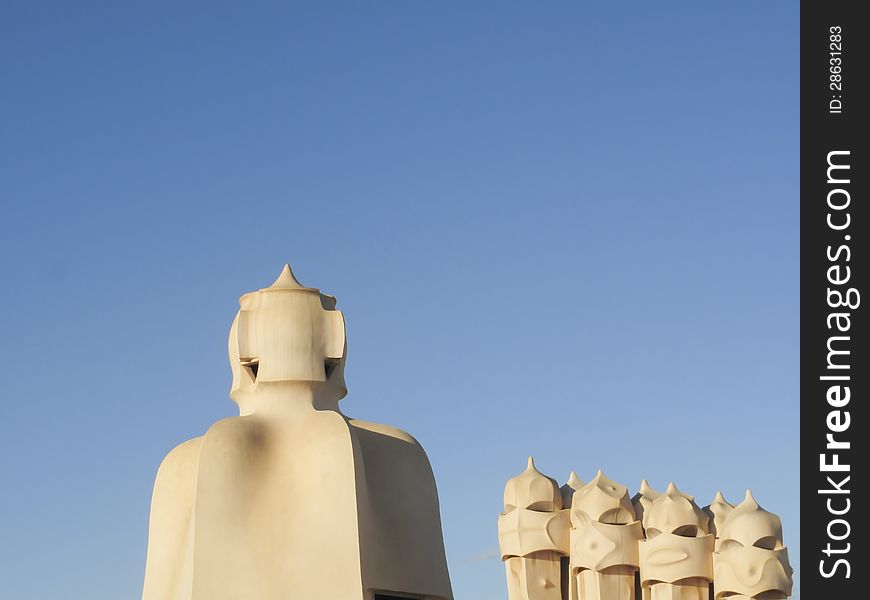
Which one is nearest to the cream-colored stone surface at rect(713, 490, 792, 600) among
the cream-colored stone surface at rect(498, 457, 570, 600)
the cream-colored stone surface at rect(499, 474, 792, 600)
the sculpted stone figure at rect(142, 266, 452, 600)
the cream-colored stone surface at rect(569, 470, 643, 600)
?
the cream-colored stone surface at rect(499, 474, 792, 600)

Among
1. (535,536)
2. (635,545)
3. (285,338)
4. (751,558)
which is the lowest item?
(751,558)

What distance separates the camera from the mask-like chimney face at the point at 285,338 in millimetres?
12820

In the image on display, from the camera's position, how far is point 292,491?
40.4 feet

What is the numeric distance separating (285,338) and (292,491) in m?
1.34

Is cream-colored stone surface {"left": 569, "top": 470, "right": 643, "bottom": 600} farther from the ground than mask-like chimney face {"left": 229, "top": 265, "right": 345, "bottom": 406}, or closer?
closer

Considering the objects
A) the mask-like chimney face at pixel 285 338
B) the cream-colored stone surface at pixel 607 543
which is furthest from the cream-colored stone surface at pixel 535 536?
the mask-like chimney face at pixel 285 338

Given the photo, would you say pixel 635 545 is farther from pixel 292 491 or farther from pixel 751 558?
pixel 292 491

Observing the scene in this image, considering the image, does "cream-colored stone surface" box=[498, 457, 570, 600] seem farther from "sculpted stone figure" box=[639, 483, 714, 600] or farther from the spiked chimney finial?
the spiked chimney finial

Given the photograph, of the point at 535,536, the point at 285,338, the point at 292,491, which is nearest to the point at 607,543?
the point at 535,536

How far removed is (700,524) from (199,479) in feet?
13.9

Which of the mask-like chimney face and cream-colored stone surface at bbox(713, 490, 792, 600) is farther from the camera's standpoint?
the mask-like chimney face

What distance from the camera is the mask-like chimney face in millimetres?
12820
